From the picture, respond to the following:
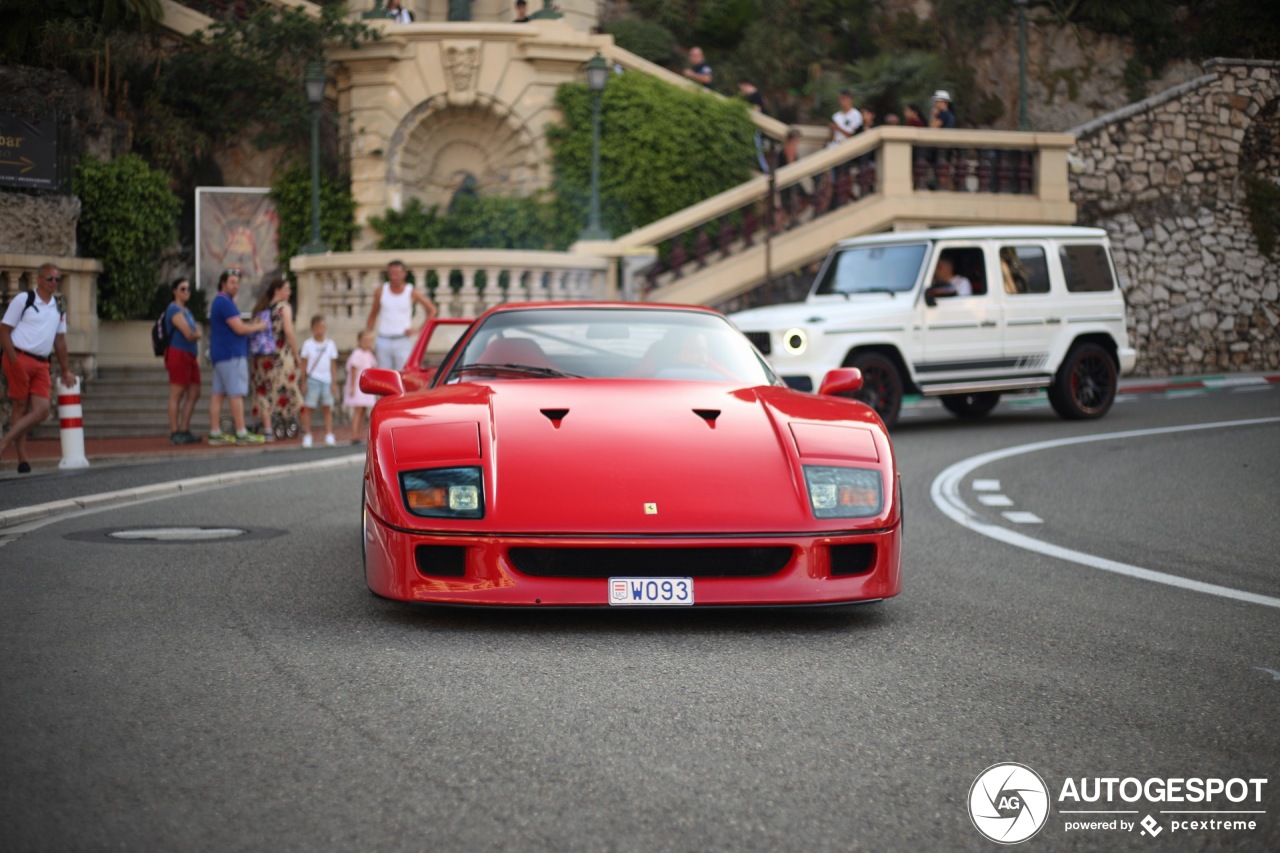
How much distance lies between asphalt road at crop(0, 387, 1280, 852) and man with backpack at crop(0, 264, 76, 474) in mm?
5396

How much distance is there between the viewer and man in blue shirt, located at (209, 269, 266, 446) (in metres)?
15.5

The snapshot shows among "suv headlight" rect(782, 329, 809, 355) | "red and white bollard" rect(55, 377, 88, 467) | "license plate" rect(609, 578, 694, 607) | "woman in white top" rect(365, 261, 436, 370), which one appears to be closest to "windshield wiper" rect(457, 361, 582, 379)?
"license plate" rect(609, 578, 694, 607)

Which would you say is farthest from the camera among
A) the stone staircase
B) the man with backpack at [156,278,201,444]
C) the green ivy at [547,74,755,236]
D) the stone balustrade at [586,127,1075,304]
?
the green ivy at [547,74,755,236]

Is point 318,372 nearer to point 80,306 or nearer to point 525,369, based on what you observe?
point 80,306

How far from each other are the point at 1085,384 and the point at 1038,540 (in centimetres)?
902

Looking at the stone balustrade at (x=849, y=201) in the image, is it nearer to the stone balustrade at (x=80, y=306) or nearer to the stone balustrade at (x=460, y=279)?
the stone balustrade at (x=460, y=279)

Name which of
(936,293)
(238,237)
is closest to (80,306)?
(238,237)

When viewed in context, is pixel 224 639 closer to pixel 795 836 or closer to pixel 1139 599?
pixel 795 836

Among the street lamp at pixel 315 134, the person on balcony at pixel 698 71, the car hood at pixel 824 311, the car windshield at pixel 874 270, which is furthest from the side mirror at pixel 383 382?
the person on balcony at pixel 698 71

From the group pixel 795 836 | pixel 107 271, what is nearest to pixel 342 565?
pixel 795 836

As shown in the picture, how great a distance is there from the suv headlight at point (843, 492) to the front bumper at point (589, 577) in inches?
3.5

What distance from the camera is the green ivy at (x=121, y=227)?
1006 inches

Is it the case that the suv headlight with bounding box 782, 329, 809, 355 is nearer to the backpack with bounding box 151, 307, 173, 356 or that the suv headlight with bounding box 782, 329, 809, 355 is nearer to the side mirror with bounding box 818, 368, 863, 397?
the backpack with bounding box 151, 307, 173, 356

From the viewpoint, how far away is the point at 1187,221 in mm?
27234
